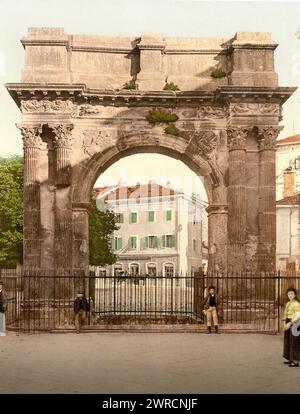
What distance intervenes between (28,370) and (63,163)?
332 inches

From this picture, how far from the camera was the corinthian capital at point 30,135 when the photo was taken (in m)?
18.5

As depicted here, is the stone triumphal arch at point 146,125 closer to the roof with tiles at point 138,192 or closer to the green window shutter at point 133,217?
the roof with tiles at point 138,192

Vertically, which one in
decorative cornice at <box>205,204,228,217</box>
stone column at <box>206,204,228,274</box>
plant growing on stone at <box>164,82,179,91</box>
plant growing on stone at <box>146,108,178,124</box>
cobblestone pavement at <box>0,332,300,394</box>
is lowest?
cobblestone pavement at <box>0,332,300,394</box>

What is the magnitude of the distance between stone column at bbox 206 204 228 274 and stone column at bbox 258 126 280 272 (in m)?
0.98

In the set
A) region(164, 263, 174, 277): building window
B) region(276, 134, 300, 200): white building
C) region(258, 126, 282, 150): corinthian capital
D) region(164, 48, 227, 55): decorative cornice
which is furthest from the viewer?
region(164, 263, 174, 277): building window

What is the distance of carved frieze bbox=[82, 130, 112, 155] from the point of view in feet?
62.1

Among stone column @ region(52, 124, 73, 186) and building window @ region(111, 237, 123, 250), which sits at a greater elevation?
stone column @ region(52, 124, 73, 186)

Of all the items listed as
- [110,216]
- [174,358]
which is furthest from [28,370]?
[110,216]

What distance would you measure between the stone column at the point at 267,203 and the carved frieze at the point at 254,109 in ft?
1.45

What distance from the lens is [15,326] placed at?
1784cm

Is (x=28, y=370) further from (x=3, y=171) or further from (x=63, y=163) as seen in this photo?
(x=3, y=171)

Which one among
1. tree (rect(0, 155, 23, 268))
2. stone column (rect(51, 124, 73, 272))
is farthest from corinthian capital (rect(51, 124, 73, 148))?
tree (rect(0, 155, 23, 268))

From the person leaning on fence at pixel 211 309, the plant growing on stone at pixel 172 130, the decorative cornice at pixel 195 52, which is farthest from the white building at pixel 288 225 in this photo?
the person leaning on fence at pixel 211 309

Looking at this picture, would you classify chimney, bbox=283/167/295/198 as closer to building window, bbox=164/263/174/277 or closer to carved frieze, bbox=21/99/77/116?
building window, bbox=164/263/174/277
